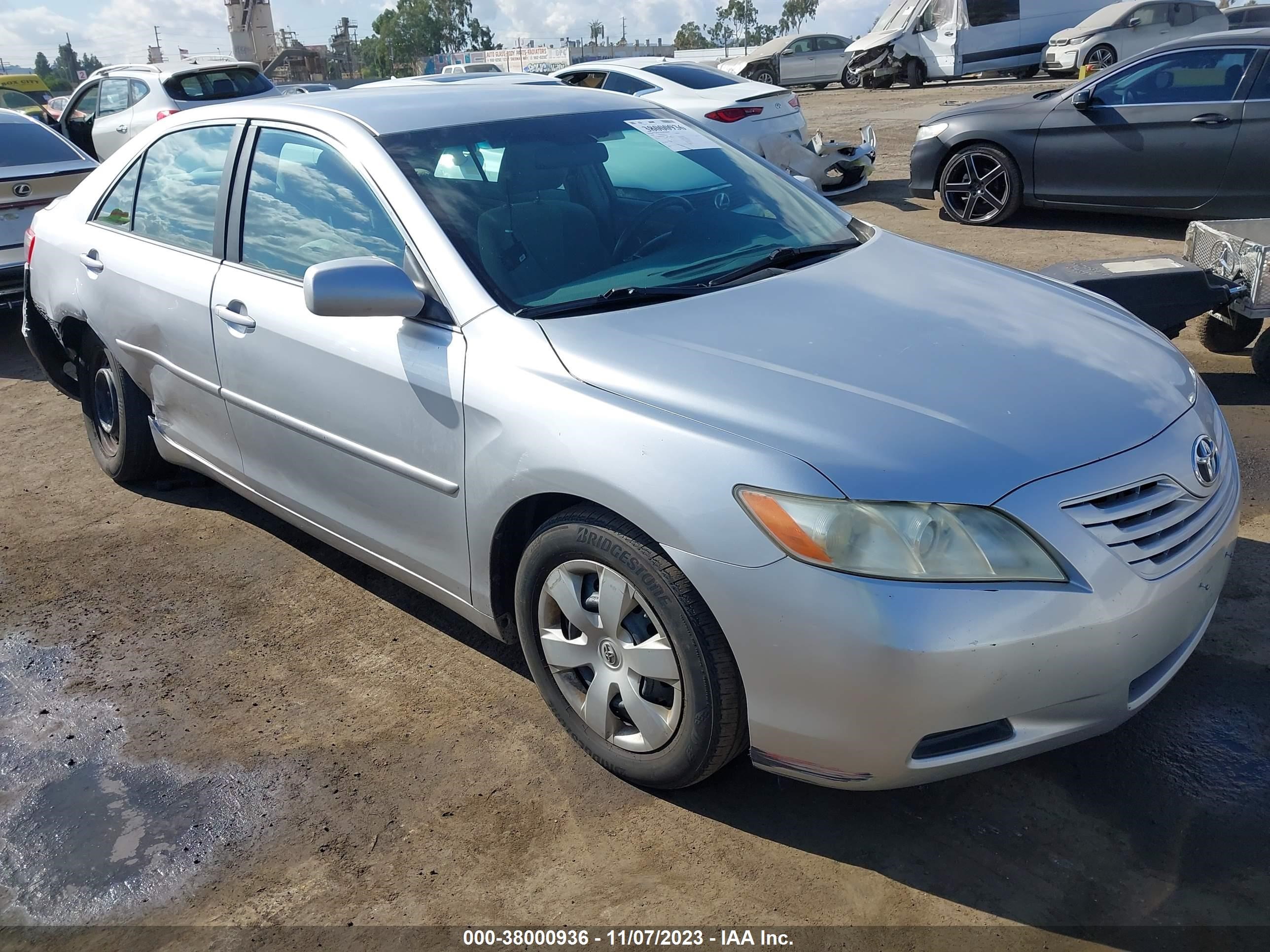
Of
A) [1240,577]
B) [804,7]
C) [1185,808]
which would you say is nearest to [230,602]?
[1185,808]

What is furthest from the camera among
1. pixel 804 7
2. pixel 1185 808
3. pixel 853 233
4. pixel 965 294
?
pixel 804 7

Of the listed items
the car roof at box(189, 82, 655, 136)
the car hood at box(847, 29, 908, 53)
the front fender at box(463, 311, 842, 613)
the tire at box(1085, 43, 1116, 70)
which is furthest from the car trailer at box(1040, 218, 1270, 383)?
the car hood at box(847, 29, 908, 53)

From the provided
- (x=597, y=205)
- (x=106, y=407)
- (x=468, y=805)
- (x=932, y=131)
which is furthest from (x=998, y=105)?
(x=468, y=805)

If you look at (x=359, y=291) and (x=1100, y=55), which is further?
(x=1100, y=55)

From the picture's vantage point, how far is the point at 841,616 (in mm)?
2100

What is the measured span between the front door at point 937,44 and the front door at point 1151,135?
17.2m

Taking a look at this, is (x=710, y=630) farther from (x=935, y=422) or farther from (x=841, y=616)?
(x=935, y=422)

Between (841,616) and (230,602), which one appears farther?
(230,602)

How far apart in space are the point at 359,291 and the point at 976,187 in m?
7.26

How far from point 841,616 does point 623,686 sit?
689 millimetres

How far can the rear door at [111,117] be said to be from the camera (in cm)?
1248

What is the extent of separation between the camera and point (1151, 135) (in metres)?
7.87

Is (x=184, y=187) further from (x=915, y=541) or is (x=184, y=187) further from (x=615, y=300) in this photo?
(x=915, y=541)

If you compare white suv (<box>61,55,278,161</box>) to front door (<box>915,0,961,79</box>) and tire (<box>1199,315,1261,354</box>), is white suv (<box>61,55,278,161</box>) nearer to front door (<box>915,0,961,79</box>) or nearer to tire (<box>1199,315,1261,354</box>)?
tire (<box>1199,315,1261,354</box>)
